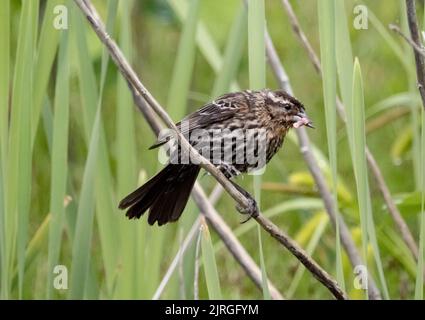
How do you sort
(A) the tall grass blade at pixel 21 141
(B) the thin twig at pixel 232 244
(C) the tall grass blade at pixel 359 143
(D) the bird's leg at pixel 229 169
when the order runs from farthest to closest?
(B) the thin twig at pixel 232 244, (D) the bird's leg at pixel 229 169, (A) the tall grass blade at pixel 21 141, (C) the tall grass blade at pixel 359 143

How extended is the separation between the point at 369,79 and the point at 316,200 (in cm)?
257

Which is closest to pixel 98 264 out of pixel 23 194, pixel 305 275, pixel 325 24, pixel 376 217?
pixel 305 275

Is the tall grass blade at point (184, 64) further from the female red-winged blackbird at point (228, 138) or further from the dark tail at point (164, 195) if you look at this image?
the dark tail at point (164, 195)

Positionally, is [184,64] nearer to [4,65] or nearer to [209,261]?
[4,65]

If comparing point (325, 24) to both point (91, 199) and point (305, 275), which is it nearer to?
point (91, 199)

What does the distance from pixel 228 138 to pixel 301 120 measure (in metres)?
0.22

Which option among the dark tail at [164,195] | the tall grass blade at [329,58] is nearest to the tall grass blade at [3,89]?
the dark tail at [164,195]

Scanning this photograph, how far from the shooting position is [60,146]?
2.49 meters

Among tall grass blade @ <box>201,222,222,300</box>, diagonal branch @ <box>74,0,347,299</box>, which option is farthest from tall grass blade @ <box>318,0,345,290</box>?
tall grass blade @ <box>201,222,222,300</box>

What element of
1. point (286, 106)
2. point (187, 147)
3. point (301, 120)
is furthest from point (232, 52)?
point (187, 147)

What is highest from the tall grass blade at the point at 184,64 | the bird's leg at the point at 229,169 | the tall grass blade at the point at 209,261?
the tall grass blade at the point at 184,64

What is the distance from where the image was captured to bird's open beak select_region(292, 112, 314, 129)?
2533 mm

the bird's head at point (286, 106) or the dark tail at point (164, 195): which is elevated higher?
the bird's head at point (286, 106)

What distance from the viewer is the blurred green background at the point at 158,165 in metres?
2.56
